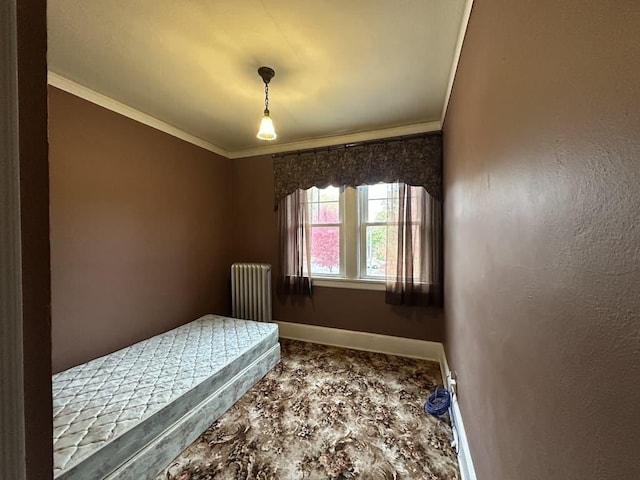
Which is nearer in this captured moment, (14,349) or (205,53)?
(14,349)

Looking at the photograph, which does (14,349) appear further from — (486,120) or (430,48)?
(430,48)

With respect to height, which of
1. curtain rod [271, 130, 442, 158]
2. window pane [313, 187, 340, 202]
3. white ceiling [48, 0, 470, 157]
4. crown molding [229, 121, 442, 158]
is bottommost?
window pane [313, 187, 340, 202]

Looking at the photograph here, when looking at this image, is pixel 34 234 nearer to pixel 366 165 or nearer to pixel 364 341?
pixel 366 165

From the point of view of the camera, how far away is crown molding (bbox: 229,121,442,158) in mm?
2764

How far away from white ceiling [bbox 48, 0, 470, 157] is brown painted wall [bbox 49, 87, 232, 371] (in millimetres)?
332

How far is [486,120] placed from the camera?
1.08 metres

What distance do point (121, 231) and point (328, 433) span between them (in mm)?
2416

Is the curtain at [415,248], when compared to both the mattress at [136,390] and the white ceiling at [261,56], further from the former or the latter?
the mattress at [136,390]

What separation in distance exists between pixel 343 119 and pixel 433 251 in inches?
65.3

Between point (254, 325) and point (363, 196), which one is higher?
point (363, 196)

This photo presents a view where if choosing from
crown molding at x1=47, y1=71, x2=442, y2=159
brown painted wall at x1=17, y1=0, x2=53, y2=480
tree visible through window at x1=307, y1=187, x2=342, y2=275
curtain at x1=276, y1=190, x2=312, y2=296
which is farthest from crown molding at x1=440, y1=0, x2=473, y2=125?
curtain at x1=276, y1=190, x2=312, y2=296

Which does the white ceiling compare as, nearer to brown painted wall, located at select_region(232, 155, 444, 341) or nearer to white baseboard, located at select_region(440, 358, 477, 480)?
brown painted wall, located at select_region(232, 155, 444, 341)

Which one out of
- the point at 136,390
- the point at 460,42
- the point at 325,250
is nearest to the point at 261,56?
the point at 460,42

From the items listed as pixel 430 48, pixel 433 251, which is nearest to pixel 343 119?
pixel 430 48
